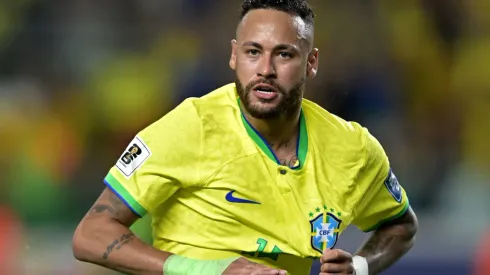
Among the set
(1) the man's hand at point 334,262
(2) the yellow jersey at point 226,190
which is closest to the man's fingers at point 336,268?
(1) the man's hand at point 334,262

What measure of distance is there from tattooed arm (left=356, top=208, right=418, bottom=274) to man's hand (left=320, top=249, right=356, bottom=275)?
0.48 m

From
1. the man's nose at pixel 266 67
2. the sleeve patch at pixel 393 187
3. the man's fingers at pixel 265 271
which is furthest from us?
the sleeve patch at pixel 393 187

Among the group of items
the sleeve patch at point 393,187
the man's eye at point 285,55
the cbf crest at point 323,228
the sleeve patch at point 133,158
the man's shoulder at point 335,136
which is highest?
the man's eye at point 285,55

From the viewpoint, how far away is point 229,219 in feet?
10.7

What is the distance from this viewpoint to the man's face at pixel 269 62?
10.9ft

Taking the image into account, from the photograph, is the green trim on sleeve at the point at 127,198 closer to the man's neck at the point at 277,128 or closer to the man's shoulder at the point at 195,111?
the man's shoulder at the point at 195,111

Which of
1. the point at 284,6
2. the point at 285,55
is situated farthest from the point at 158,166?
the point at 284,6

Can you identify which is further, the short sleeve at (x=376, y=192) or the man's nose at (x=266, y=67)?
the short sleeve at (x=376, y=192)

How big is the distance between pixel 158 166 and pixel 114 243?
263 mm

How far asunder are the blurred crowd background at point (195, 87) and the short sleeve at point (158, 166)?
10.1 feet

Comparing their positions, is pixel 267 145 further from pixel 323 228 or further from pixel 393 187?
pixel 393 187

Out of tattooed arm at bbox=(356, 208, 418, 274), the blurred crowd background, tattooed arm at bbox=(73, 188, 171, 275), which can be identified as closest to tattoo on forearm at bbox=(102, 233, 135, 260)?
tattooed arm at bbox=(73, 188, 171, 275)

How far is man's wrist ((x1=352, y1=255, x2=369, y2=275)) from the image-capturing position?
11.5 feet

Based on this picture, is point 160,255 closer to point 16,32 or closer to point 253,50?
point 253,50
